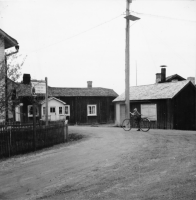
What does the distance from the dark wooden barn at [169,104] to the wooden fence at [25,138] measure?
43.2ft

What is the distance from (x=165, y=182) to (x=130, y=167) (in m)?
1.72

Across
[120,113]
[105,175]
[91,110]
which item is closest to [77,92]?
[91,110]

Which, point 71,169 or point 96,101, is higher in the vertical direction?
point 96,101

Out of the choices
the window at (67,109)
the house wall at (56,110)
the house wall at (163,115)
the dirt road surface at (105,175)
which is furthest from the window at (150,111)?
the dirt road surface at (105,175)

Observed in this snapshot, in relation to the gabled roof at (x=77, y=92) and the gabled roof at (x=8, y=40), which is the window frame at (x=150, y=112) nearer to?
the gabled roof at (x=77, y=92)

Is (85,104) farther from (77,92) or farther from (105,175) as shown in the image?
(105,175)

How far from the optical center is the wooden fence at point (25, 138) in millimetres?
11091

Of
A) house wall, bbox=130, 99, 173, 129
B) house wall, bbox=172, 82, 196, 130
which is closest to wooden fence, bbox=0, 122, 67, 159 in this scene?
house wall, bbox=130, 99, 173, 129

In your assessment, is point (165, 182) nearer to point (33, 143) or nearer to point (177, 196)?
point (177, 196)

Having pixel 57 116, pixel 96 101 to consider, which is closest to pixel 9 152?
pixel 57 116

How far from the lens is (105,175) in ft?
23.2

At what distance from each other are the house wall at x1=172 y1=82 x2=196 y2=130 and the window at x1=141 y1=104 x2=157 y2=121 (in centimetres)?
191

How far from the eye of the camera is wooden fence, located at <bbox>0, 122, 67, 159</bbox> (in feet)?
36.4

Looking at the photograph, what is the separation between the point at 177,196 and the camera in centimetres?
524
